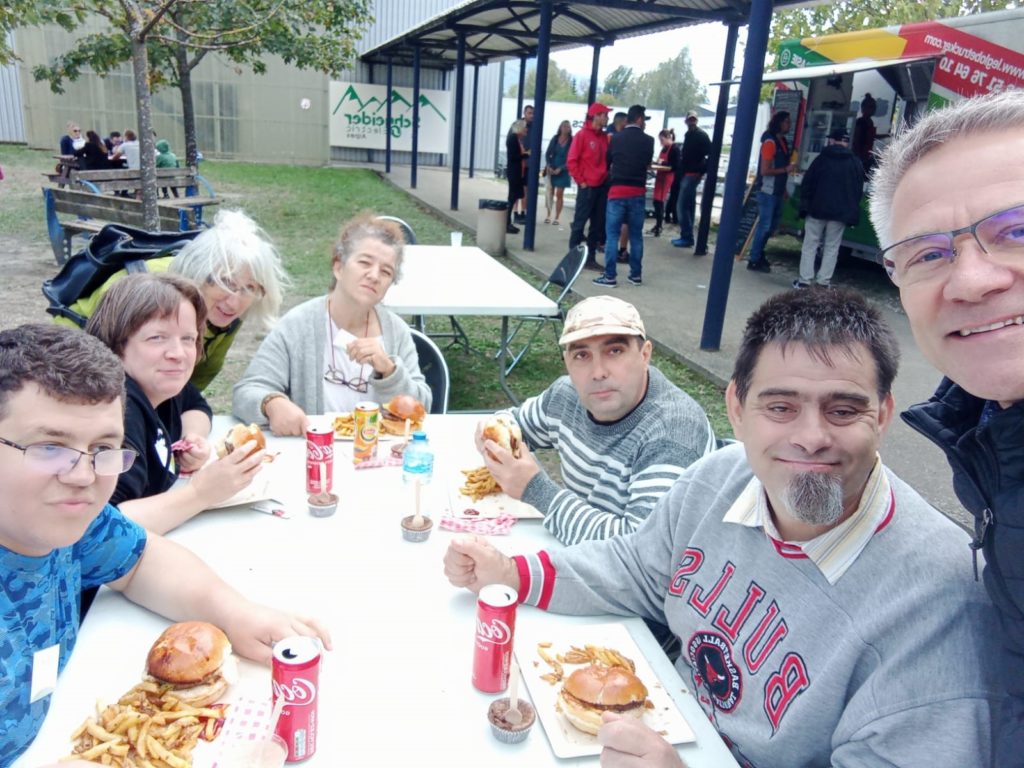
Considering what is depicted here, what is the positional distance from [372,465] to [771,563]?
4.90ft

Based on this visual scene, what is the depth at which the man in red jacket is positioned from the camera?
386 inches

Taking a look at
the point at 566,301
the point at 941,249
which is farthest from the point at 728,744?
the point at 566,301

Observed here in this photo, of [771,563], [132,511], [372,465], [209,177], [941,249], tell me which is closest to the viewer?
[941,249]

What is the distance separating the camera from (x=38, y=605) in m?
1.38

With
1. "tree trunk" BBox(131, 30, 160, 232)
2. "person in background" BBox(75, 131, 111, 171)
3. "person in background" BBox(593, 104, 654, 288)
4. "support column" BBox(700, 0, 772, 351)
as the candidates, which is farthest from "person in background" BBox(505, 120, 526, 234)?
"person in background" BBox(75, 131, 111, 171)

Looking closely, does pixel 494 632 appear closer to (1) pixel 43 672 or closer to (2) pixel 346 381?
(1) pixel 43 672

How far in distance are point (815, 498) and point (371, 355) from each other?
6.68ft

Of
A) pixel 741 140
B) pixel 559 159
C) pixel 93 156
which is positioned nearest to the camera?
pixel 741 140

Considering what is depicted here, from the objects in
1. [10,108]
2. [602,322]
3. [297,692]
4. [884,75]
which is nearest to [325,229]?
[884,75]

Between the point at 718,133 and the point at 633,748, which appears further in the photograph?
the point at 718,133

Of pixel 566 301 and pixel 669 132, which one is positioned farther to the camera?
pixel 669 132

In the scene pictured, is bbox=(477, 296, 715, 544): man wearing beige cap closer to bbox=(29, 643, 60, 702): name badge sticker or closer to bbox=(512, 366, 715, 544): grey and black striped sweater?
bbox=(512, 366, 715, 544): grey and black striped sweater

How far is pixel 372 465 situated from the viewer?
8.40 feet

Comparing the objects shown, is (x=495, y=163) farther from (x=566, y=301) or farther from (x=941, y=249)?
(x=941, y=249)
